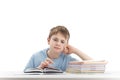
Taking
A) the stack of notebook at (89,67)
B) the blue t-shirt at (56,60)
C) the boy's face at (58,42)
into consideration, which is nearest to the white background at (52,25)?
the blue t-shirt at (56,60)

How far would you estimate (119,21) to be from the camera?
2445mm

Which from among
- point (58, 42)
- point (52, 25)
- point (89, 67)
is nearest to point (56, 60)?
point (58, 42)

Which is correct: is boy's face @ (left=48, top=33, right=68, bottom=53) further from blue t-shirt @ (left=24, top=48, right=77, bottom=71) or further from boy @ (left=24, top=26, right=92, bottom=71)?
blue t-shirt @ (left=24, top=48, right=77, bottom=71)

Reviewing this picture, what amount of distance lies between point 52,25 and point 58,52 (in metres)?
0.50

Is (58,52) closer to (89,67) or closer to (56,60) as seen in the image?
(56,60)

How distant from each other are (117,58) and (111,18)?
33cm

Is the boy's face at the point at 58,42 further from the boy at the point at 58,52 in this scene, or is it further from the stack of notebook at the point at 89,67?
the stack of notebook at the point at 89,67

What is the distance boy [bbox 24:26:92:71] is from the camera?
1.90m

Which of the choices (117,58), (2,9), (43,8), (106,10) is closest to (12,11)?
(2,9)

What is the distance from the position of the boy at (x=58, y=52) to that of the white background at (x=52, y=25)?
395 mm

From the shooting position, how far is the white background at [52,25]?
2424 mm

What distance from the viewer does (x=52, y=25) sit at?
7.93 feet

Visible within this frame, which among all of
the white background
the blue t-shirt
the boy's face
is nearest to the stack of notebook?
the boy's face

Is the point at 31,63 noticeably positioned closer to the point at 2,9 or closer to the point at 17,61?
the point at 17,61
